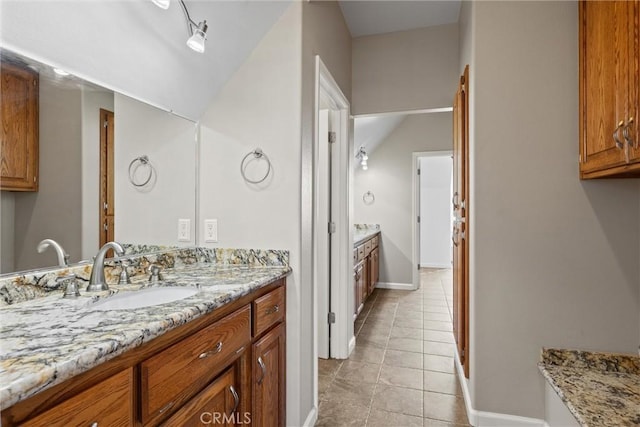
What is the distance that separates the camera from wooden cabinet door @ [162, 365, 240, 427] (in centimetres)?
99

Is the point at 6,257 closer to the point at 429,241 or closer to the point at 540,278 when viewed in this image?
the point at 540,278

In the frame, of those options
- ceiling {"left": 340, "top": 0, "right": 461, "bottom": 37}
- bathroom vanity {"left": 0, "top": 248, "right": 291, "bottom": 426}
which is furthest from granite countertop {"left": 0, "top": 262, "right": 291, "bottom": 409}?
ceiling {"left": 340, "top": 0, "right": 461, "bottom": 37}

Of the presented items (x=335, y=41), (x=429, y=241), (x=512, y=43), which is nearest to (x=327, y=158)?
(x=335, y=41)

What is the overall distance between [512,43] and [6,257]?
7.91 ft

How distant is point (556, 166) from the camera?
5.89 ft

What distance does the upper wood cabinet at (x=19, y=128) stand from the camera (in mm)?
1014

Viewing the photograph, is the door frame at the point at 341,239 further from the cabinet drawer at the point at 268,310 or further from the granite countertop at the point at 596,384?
the granite countertop at the point at 596,384

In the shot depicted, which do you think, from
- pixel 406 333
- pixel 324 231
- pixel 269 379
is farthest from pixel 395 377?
pixel 269 379

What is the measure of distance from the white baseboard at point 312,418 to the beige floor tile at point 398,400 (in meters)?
0.38

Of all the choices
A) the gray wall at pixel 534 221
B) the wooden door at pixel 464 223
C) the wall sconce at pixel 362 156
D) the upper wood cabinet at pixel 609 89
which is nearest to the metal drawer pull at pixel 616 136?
the upper wood cabinet at pixel 609 89

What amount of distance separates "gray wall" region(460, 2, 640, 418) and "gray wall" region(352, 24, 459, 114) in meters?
0.93

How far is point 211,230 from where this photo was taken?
5.93ft

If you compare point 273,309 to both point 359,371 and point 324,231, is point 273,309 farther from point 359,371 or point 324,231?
point 359,371

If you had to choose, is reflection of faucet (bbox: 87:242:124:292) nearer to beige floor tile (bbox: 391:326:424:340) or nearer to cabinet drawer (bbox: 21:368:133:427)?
cabinet drawer (bbox: 21:368:133:427)
